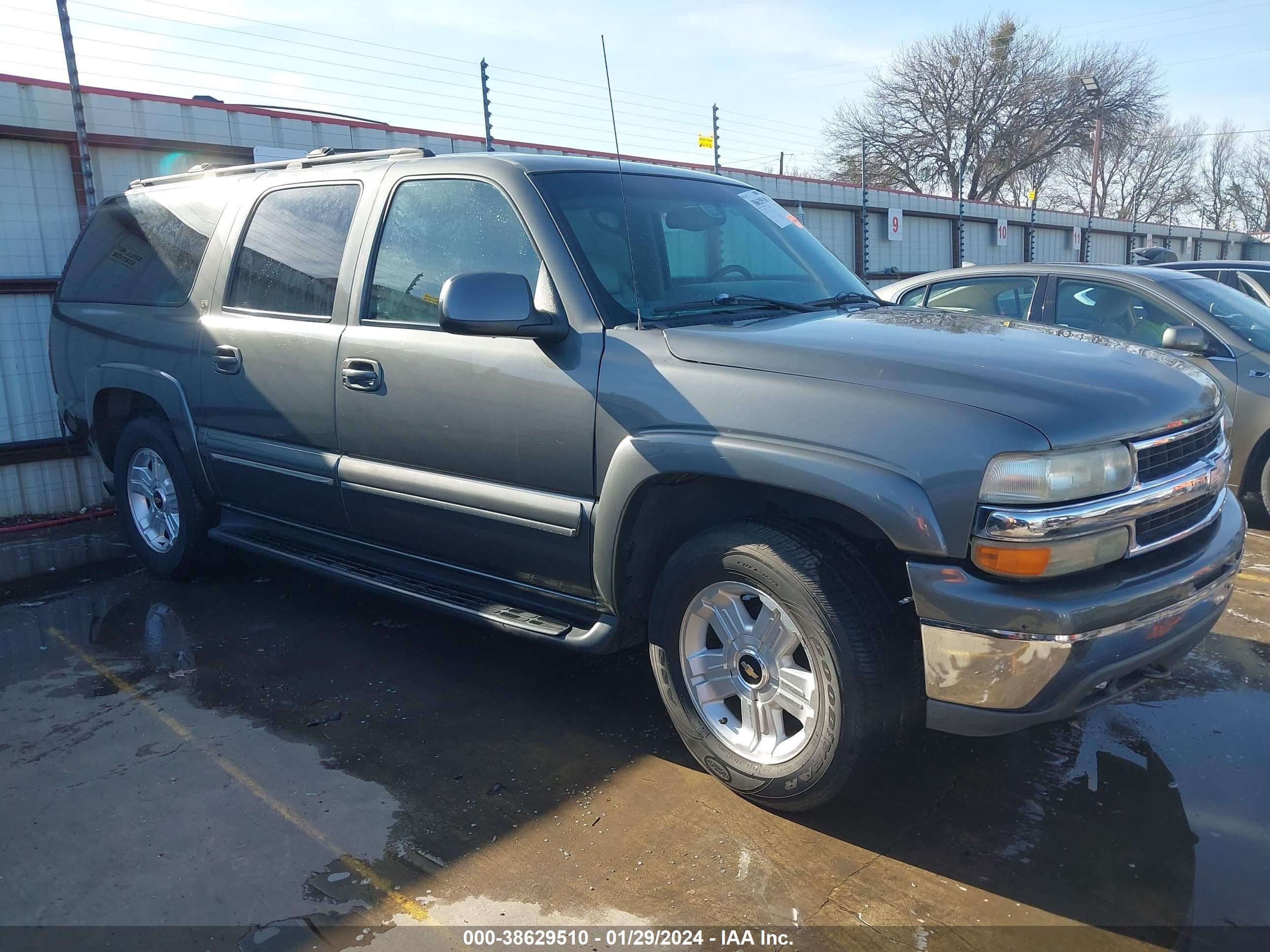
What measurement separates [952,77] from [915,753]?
142ft

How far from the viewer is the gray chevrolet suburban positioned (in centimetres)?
254

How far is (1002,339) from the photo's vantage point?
10.3 ft

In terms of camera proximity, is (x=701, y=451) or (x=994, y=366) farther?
(x=701, y=451)

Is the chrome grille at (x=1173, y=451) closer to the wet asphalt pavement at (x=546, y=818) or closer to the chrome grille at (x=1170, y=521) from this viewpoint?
the chrome grille at (x=1170, y=521)

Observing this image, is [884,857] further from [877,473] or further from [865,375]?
[865,375]

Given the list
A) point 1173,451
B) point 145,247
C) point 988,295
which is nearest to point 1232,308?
point 988,295

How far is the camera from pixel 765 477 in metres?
2.78

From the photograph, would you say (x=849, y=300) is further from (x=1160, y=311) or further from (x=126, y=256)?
(x=126, y=256)

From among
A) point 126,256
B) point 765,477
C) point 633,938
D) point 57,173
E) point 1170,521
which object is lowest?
point 633,938

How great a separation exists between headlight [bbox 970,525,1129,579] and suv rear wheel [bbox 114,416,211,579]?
391 cm

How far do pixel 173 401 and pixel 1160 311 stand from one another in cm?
576

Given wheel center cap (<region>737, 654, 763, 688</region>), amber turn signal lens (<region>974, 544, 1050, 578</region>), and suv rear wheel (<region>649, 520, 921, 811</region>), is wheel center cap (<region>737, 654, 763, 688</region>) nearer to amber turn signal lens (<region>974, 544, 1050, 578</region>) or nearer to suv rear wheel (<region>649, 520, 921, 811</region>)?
suv rear wheel (<region>649, 520, 921, 811</region>)

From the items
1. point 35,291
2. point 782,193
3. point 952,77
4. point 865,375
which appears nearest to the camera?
point 865,375

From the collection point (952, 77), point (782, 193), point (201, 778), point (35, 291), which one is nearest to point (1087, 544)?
point (201, 778)
